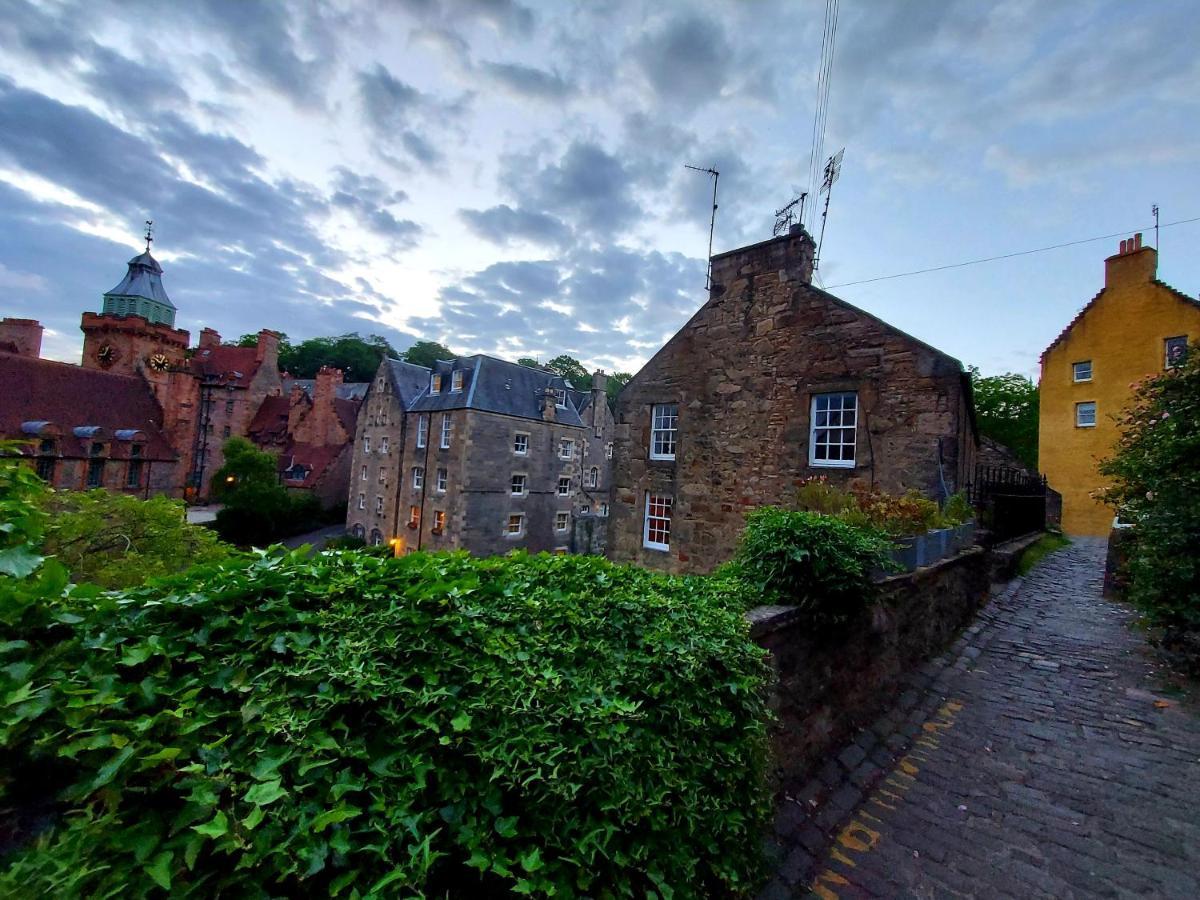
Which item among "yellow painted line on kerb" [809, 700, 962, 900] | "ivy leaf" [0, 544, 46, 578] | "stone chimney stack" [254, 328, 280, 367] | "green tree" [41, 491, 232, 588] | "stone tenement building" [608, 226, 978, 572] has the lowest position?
"yellow painted line on kerb" [809, 700, 962, 900]

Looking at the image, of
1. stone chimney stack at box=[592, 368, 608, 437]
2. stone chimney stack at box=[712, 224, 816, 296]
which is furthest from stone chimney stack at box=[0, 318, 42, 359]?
stone chimney stack at box=[712, 224, 816, 296]

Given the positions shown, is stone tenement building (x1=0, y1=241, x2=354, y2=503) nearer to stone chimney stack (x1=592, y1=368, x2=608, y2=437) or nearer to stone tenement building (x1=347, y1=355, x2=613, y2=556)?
stone tenement building (x1=347, y1=355, x2=613, y2=556)

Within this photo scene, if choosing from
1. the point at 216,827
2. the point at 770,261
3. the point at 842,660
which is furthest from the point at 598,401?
the point at 216,827

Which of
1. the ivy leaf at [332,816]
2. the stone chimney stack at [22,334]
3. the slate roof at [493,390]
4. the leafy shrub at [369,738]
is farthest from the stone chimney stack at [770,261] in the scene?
the stone chimney stack at [22,334]

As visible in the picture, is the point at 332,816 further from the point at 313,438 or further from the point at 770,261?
the point at 313,438

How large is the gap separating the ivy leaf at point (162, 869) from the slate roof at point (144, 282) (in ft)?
169

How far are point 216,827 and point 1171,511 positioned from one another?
10561 mm

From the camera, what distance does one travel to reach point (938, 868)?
11.6ft

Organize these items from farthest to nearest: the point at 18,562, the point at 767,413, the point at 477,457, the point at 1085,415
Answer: the point at 477,457 → the point at 1085,415 → the point at 767,413 → the point at 18,562

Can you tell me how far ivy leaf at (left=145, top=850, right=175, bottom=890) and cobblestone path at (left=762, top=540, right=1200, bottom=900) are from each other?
11.6 ft

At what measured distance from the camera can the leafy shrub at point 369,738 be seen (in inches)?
59.1

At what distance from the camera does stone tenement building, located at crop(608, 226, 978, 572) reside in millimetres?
9344

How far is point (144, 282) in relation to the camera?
37781 millimetres

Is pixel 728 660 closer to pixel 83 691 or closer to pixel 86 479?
pixel 83 691
